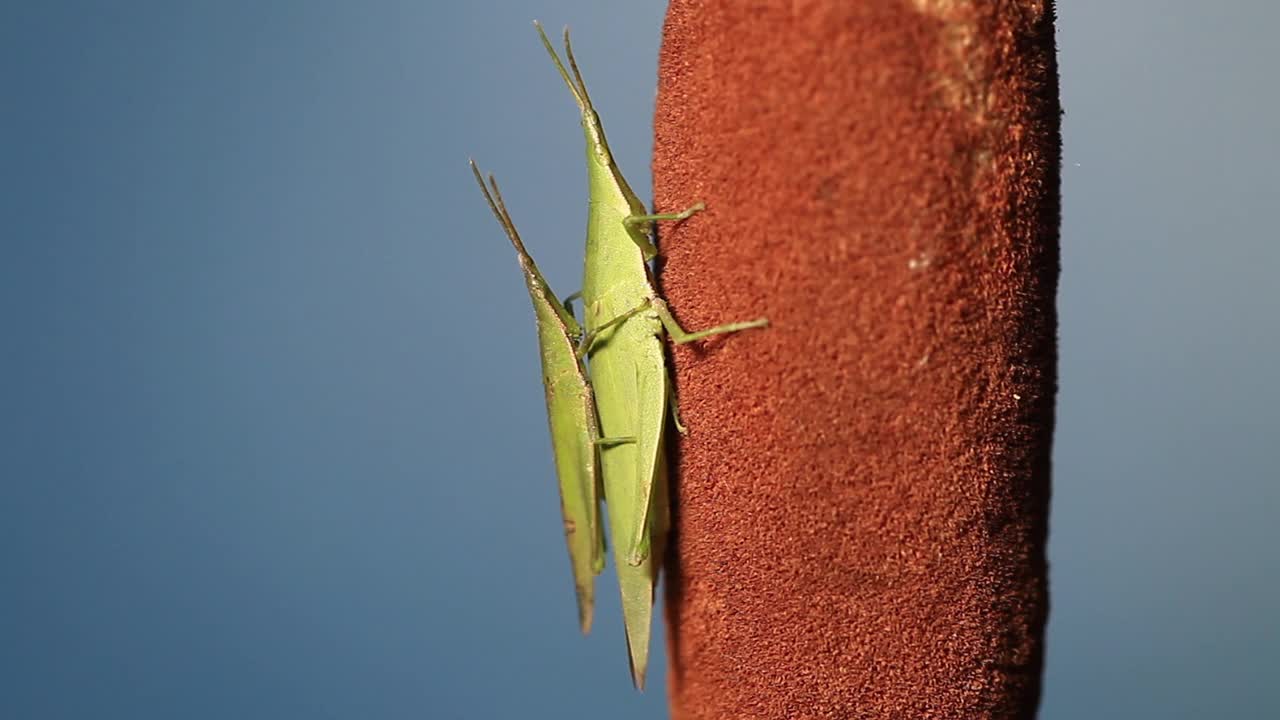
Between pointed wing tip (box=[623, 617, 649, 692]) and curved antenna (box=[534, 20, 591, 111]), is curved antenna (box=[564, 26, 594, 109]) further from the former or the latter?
pointed wing tip (box=[623, 617, 649, 692])

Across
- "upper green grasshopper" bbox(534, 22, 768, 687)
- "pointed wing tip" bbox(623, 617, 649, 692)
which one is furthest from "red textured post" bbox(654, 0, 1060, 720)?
"pointed wing tip" bbox(623, 617, 649, 692)

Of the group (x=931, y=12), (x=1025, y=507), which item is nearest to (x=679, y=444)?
(x=1025, y=507)

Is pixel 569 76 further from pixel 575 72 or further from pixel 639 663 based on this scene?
pixel 639 663

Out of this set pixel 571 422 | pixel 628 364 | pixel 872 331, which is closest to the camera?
pixel 872 331

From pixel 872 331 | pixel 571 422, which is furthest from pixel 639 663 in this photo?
pixel 872 331

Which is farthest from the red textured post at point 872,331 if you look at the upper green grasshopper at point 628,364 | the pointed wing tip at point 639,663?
the pointed wing tip at point 639,663

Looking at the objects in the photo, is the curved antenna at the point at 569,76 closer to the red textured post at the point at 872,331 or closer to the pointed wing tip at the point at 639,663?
the red textured post at the point at 872,331
